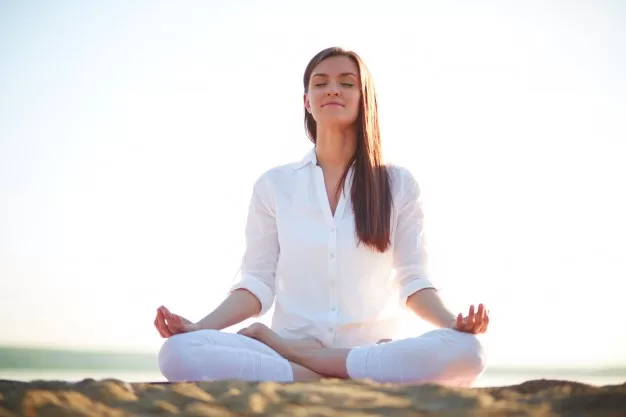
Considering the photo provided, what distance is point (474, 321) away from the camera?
8.04 ft

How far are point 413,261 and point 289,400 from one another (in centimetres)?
158

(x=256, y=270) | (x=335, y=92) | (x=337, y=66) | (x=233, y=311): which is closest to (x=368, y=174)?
(x=335, y=92)

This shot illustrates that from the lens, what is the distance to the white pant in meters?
2.37

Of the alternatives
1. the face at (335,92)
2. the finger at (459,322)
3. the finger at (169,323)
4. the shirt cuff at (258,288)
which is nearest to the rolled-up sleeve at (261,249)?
the shirt cuff at (258,288)

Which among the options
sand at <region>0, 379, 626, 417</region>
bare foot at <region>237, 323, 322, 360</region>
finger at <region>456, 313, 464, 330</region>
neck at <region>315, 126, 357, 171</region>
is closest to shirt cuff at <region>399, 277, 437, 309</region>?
finger at <region>456, 313, 464, 330</region>

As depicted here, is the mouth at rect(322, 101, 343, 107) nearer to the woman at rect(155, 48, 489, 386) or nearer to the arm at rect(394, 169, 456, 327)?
the woman at rect(155, 48, 489, 386)

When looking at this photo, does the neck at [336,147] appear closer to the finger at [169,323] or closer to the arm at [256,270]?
the arm at [256,270]

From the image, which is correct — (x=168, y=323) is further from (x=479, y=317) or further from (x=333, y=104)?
(x=333, y=104)

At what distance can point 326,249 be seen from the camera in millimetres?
3006

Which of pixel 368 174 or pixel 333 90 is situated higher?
pixel 333 90

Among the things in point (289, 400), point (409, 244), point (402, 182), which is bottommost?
point (289, 400)

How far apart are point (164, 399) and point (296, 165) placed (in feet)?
6.34

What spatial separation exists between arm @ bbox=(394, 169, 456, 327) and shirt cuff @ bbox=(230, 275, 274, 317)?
0.52 meters

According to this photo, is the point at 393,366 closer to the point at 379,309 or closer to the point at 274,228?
the point at 379,309
